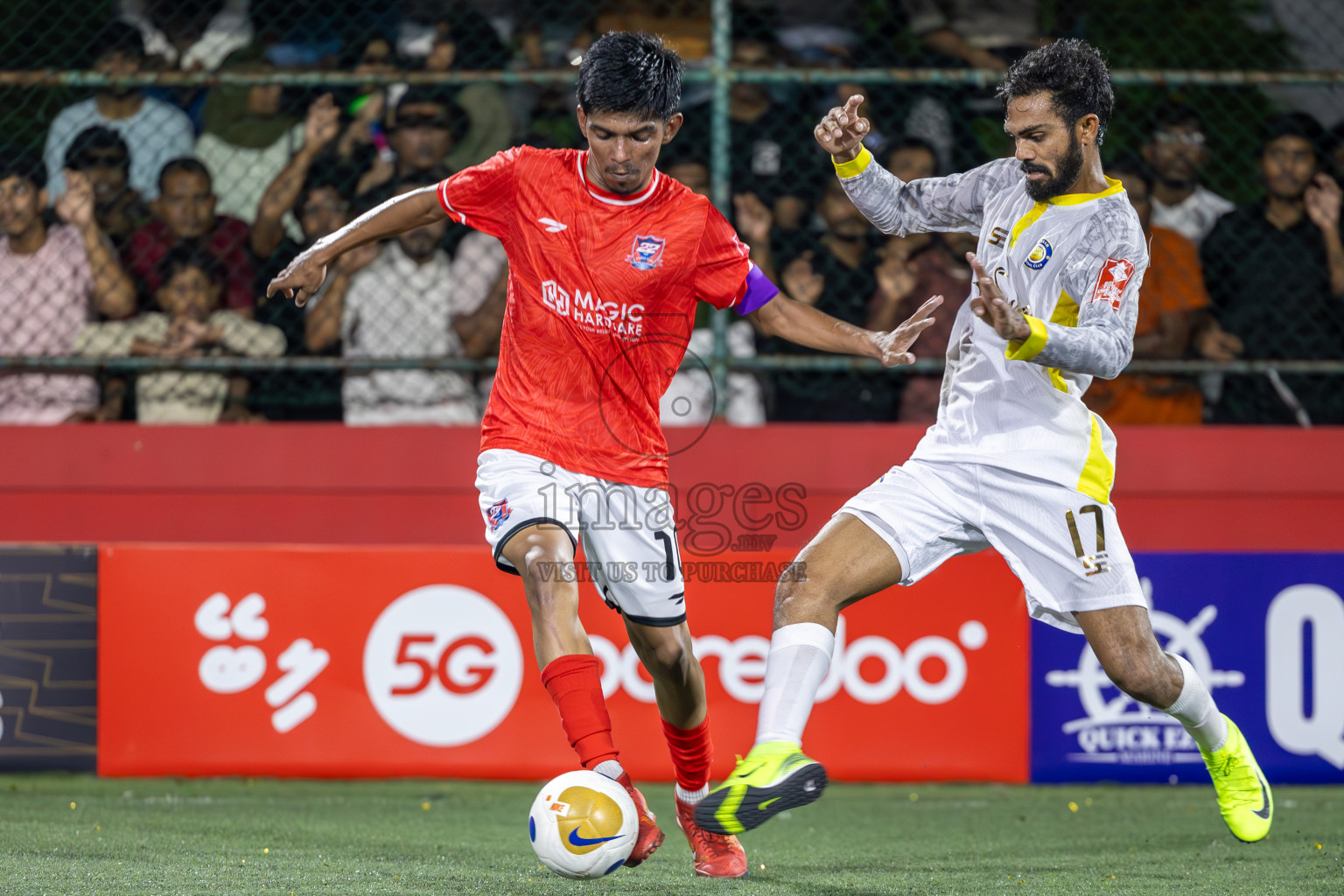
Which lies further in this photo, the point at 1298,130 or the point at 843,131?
the point at 1298,130

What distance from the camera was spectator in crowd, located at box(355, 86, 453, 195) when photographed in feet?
21.6

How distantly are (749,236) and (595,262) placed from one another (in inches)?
108

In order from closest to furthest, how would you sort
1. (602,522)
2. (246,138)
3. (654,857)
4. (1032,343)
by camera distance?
(1032,343)
(602,522)
(654,857)
(246,138)

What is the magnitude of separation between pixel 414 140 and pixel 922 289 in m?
2.41

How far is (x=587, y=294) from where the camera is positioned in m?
3.86

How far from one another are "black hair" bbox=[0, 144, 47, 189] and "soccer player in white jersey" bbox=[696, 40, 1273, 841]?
4128 millimetres

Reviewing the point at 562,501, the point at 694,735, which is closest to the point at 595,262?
the point at 562,501

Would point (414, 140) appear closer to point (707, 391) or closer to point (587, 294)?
point (707, 391)

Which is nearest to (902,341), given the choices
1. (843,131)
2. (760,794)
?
(843,131)

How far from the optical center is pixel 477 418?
6637 mm

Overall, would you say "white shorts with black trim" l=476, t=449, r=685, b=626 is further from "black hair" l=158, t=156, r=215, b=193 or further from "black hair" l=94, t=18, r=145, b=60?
"black hair" l=94, t=18, r=145, b=60

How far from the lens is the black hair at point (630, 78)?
364 cm

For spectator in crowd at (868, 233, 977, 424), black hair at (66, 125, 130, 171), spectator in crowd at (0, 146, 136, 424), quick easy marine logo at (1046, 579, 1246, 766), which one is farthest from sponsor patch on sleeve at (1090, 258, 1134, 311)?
black hair at (66, 125, 130, 171)

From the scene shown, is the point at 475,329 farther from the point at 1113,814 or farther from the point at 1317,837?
the point at 1317,837
